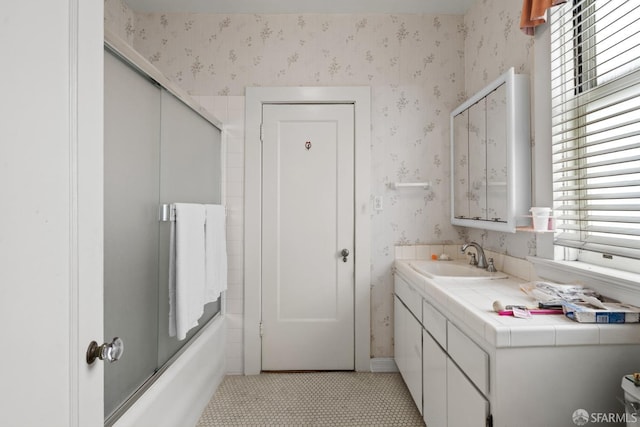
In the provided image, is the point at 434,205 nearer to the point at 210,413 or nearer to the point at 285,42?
the point at 285,42

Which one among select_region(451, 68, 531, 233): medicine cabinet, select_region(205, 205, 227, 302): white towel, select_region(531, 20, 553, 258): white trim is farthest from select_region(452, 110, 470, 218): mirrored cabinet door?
select_region(205, 205, 227, 302): white towel

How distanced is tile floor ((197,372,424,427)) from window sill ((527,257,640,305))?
1095 mm

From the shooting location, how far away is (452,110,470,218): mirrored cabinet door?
7.18 ft

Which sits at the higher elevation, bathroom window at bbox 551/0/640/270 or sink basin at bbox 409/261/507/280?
bathroom window at bbox 551/0/640/270

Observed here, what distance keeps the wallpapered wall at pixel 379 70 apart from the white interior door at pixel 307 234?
0.21 m

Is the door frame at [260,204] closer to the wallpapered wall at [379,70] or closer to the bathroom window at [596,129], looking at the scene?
the wallpapered wall at [379,70]

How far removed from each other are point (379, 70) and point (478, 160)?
1.03m

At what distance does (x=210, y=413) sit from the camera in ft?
6.43

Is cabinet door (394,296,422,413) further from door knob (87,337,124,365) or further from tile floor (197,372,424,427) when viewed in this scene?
door knob (87,337,124,365)

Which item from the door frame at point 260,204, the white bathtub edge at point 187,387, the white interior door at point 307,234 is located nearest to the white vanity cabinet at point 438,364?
the door frame at point 260,204

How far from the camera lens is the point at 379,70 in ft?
8.11

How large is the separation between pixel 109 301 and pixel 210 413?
1.24 metres
